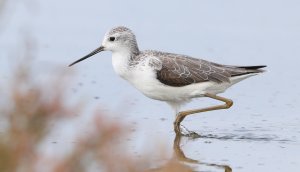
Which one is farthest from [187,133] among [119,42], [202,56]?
[202,56]

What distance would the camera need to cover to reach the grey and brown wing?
976 centimetres

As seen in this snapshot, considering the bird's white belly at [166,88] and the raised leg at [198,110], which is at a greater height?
the bird's white belly at [166,88]

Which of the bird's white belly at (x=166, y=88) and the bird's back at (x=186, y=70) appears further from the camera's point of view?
the bird's back at (x=186, y=70)

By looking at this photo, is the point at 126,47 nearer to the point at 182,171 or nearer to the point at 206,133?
the point at 206,133

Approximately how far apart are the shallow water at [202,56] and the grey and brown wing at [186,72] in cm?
49

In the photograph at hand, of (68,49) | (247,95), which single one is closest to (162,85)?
(247,95)

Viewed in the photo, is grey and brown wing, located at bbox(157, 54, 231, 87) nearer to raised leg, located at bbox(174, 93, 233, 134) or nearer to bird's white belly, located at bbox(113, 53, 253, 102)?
bird's white belly, located at bbox(113, 53, 253, 102)

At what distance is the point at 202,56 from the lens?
1247 cm

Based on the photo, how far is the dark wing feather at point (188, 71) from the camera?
32.0 feet

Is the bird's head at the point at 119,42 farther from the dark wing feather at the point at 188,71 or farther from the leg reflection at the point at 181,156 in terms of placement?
the leg reflection at the point at 181,156

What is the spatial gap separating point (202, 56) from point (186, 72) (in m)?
2.55

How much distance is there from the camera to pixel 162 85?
9680mm

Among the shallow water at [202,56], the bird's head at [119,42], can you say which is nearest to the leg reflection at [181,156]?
the shallow water at [202,56]

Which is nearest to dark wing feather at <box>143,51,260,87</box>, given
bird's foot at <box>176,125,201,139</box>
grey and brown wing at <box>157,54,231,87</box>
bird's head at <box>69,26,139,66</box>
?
grey and brown wing at <box>157,54,231,87</box>
